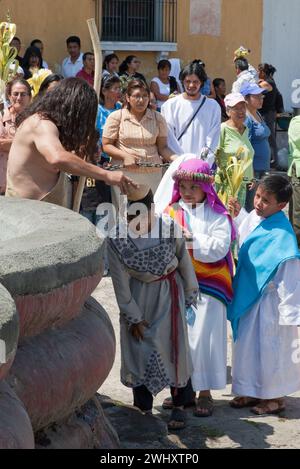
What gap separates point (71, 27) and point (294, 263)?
11.2 metres

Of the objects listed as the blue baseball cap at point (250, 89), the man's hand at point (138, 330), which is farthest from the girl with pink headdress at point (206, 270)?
the blue baseball cap at point (250, 89)

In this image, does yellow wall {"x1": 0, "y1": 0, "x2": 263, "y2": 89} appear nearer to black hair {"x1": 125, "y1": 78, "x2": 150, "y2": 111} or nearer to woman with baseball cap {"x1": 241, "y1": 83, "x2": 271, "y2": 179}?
woman with baseball cap {"x1": 241, "y1": 83, "x2": 271, "y2": 179}

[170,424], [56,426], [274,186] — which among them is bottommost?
[170,424]

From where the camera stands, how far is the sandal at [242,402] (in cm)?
612

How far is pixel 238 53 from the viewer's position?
1598cm

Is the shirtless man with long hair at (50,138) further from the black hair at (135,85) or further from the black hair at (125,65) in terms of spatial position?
the black hair at (125,65)

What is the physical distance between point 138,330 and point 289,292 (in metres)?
0.95

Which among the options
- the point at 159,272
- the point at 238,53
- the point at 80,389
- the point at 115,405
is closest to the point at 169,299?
the point at 159,272

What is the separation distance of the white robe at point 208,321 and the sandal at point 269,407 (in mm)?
237

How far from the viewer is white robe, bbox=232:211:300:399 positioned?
5918 mm

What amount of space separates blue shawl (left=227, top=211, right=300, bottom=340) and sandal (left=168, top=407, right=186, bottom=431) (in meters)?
0.66

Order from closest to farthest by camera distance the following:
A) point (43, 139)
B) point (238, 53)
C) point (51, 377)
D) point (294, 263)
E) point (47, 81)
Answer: point (51, 377) → point (43, 139) → point (294, 263) → point (47, 81) → point (238, 53)

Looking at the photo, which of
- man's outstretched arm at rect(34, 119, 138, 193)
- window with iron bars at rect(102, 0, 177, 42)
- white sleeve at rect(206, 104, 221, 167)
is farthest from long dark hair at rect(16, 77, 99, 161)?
window with iron bars at rect(102, 0, 177, 42)

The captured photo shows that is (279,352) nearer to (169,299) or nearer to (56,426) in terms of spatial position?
(169,299)
